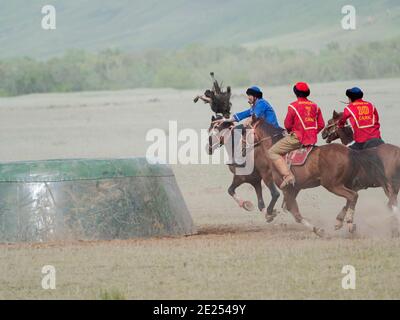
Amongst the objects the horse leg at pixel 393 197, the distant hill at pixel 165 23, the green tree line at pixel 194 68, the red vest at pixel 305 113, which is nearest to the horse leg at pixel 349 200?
the horse leg at pixel 393 197

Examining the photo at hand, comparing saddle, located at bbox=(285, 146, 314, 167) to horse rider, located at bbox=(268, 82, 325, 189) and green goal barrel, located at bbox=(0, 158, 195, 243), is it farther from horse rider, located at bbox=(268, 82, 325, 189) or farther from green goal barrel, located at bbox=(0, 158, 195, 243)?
green goal barrel, located at bbox=(0, 158, 195, 243)

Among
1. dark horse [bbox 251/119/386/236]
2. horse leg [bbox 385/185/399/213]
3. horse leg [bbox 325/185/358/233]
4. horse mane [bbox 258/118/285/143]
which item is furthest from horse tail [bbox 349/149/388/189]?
horse mane [bbox 258/118/285/143]

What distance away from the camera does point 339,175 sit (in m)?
15.5

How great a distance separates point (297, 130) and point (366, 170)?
106 cm

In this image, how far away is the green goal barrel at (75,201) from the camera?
14953 mm

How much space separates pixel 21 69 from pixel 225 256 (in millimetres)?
60000

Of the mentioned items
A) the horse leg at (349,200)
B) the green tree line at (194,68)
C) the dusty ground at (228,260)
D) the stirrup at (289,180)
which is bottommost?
the dusty ground at (228,260)

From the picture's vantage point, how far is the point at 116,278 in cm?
1265

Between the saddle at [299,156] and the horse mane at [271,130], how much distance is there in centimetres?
74

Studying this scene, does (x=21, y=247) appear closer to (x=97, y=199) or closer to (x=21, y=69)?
(x=97, y=199)

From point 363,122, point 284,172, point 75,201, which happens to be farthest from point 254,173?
point 75,201

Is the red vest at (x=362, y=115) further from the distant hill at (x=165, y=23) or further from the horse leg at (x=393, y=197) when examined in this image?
the distant hill at (x=165, y=23)

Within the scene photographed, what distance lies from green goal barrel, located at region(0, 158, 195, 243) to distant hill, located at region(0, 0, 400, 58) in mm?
87942

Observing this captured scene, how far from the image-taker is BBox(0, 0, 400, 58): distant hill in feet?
377
